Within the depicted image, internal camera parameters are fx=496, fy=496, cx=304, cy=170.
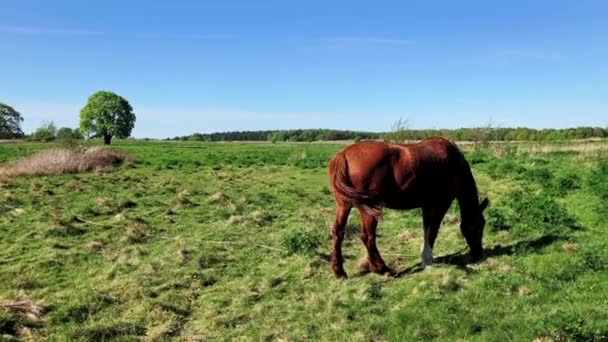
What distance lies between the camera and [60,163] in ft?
85.2

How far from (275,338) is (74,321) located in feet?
8.78

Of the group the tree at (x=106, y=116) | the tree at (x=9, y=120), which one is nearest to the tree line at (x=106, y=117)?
the tree at (x=106, y=116)

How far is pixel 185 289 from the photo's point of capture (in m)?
7.61

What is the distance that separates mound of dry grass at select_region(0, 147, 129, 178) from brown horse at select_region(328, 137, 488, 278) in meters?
21.3

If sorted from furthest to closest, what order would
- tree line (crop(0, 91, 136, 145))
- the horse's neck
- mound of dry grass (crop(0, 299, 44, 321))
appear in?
tree line (crop(0, 91, 136, 145)), the horse's neck, mound of dry grass (crop(0, 299, 44, 321))

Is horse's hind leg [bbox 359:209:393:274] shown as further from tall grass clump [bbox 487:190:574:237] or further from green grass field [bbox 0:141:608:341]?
tall grass clump [bbox 487:190:574:237]

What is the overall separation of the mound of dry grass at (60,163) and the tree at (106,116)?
150 feet

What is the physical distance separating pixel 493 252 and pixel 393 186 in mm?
2319

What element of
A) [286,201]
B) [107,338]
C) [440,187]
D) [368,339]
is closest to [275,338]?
[368,339]

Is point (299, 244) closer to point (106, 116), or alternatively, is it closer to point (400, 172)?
point (400, 172)

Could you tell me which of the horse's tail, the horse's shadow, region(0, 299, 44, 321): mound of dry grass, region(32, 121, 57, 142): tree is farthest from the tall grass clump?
region(32, 121, 57, 142): tree

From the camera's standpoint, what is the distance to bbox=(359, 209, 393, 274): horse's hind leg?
7.67 meters

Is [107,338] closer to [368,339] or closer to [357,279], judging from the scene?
[368,339]

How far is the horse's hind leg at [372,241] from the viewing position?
302 inches
